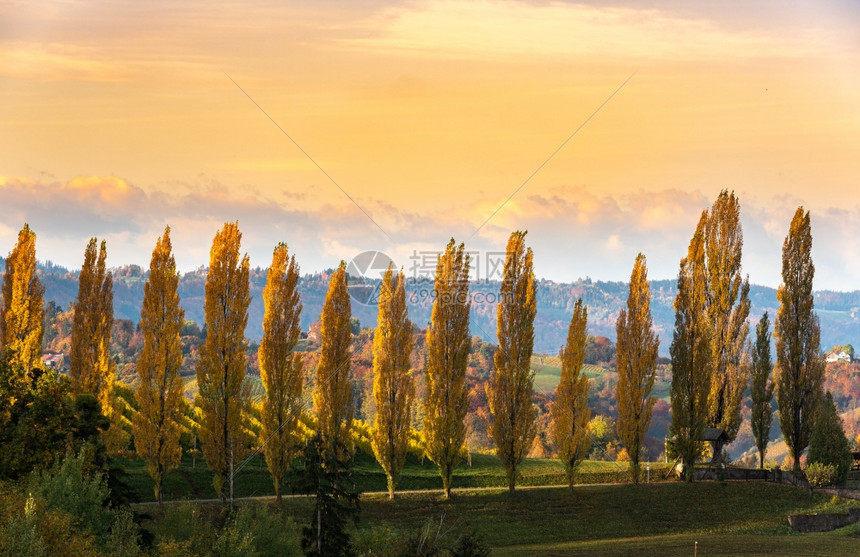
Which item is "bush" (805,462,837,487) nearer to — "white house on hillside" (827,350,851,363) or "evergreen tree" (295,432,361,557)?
"evergreen tree" (295,432,361,557)

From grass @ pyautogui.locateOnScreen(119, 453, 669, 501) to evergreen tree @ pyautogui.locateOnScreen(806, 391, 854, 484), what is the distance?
26.7ft

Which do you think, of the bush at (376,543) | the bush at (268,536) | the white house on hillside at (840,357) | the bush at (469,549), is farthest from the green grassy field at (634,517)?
the white house on hillside at (840,357)

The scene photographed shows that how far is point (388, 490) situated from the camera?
1999 inches

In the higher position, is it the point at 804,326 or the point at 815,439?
the point at 804,326

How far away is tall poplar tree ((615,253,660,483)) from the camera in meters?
52.9

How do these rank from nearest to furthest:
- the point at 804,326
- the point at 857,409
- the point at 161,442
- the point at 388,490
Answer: the point at 161,442, the point at 388,490, the point at 804,326, the point at 857,409

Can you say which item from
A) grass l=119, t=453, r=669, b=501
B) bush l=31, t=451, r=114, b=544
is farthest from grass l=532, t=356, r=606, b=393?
bush l=31, t=451, r=114, b=544

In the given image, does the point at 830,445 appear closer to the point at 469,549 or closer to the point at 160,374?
the point at 469,549

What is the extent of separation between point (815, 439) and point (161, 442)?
34.5 m

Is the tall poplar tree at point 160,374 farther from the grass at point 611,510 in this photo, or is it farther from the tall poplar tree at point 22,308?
the grass at point 611,510

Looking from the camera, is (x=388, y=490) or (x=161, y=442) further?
(x=388, y=490)

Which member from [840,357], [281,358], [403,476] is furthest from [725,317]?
[840,357]

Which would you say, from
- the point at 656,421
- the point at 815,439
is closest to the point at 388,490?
the point at 815,439

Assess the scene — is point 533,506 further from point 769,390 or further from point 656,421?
point 656,421
